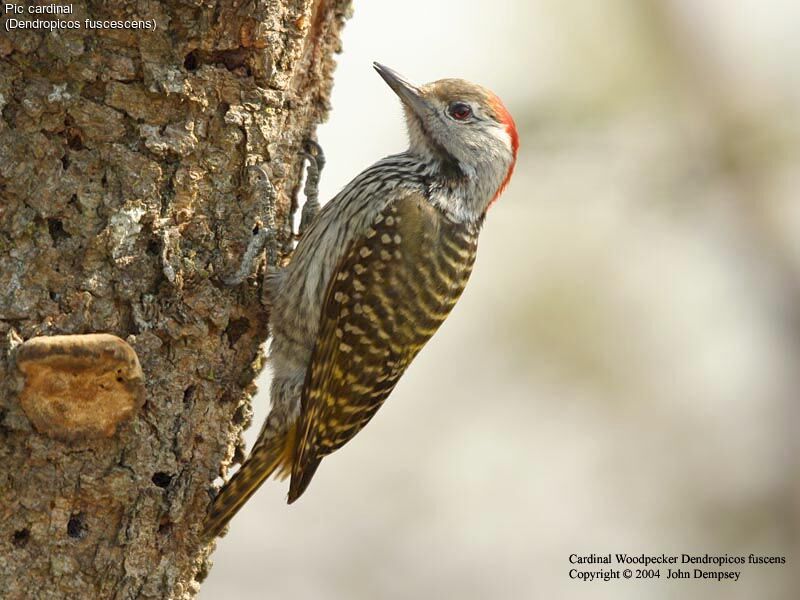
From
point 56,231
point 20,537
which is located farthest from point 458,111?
point 20,537

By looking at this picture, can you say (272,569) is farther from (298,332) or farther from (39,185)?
(39,185)

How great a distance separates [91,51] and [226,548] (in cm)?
488

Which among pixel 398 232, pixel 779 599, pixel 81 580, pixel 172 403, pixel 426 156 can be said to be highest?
pixel 426 156

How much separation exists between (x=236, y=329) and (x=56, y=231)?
918 mm

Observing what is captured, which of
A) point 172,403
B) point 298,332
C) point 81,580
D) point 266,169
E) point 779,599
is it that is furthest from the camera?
point 779,599

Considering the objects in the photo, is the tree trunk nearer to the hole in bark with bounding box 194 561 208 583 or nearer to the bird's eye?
the hole in bark with bounding box 194 561 208 583

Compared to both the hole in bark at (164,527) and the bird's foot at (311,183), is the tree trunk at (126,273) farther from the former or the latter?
the bird's foot at (311,183)

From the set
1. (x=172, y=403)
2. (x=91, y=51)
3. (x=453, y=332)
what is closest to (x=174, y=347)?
(x=172, y=403)

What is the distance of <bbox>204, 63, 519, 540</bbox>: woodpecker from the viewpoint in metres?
4.56

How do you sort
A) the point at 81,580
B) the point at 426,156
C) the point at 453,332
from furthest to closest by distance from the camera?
the point at 453,332, the point at 426,156, the point at 81,580

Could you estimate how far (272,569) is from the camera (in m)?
7.69

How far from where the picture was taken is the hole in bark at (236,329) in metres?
4.31

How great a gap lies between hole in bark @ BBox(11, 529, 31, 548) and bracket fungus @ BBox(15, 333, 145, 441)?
32 centimetres

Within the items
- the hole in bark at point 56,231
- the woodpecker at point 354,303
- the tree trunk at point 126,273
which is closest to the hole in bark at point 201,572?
the tree trunk at point 126,273
